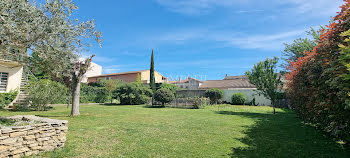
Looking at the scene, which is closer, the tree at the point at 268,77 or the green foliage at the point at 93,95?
the tree at the point at 268,77

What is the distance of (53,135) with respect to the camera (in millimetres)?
4094

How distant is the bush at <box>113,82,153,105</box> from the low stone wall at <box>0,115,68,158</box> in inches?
618

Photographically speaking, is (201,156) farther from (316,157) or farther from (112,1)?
(112,1)

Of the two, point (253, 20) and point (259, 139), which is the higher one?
point (253, 20)

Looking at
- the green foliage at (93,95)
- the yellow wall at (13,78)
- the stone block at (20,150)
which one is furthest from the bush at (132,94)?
the stone block at (20,150)

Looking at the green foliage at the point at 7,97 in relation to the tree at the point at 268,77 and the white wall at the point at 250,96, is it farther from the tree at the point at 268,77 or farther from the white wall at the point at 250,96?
the white wall at the point at 250,96

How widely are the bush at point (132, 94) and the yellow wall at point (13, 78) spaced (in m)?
9.02

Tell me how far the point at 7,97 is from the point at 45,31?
12.3m

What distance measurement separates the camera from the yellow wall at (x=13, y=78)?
13.4 metres

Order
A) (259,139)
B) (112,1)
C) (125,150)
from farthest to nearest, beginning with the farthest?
(112,1) → (259,139) → (125,150)

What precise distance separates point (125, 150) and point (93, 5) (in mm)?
6405

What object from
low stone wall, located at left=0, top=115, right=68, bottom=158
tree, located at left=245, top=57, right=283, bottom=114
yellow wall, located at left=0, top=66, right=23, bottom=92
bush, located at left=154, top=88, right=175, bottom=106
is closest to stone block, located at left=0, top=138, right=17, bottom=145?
low stone wall, located at left=0, top=115, right=68, bottom=158

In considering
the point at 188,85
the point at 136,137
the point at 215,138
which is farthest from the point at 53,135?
the point at 188,85

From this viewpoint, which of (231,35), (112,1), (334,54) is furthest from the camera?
(231,35)
